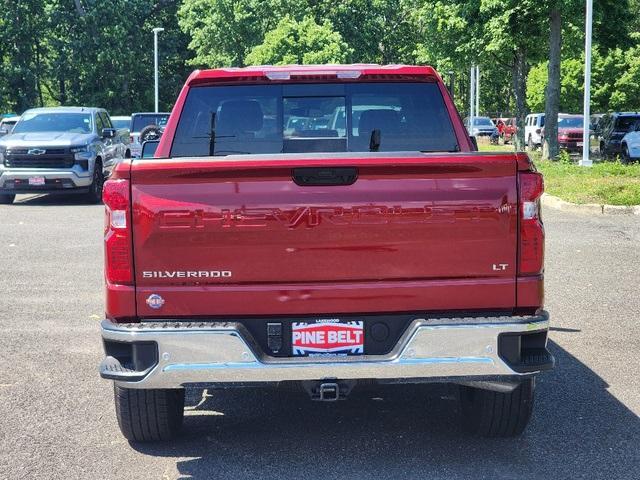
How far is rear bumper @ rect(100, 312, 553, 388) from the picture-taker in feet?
14.1

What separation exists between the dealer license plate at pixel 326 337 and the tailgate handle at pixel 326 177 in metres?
0.64

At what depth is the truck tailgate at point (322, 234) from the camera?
429 cm

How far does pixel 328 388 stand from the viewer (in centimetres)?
447

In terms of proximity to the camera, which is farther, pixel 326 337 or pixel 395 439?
pixel 395 439

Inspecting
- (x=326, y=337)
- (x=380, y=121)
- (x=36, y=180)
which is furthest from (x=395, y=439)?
(x=36, y=180)

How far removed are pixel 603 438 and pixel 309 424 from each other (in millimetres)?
1630

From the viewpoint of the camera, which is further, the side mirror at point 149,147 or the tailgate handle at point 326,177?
the side mirror at point 149,147

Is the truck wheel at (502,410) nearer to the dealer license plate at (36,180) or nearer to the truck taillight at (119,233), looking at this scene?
the truck taillight at (119,233)

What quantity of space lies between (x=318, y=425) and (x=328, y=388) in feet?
3.61

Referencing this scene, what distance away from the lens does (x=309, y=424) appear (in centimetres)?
554

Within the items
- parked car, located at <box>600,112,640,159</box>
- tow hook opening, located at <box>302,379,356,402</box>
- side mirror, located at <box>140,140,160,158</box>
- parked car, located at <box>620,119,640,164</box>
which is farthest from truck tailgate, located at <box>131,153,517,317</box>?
parked car, located at <box>600,112,640,159</box>

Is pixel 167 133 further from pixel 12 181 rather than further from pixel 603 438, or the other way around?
pixel 12 181

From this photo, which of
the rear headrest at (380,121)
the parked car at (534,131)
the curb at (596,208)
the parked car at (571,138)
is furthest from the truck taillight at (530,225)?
the parked car at (534,131)

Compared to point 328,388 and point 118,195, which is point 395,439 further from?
point 118,195
